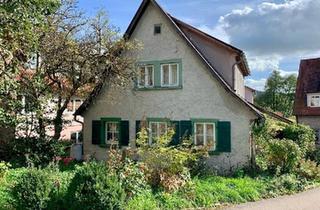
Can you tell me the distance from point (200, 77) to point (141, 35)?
13.3 ft

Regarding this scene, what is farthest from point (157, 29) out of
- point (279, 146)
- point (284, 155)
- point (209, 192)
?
point (209, 192)

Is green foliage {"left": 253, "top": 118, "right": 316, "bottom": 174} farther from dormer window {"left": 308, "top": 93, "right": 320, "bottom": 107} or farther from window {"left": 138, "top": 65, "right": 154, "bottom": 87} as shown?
dormer window {"left": 308, "top": 93, "right": 320, "bottom": 107}

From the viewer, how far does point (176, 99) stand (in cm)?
2102

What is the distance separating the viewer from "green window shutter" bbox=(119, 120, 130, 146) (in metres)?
22.4

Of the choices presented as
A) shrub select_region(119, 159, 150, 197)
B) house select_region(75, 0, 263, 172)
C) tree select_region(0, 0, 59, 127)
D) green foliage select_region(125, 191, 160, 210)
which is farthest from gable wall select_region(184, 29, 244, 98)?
green foliage select_region(125, 191, 160, 210)

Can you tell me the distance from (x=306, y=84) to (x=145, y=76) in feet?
62.0

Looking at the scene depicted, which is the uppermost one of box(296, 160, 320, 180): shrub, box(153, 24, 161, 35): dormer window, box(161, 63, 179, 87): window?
box(153, 24, 161, 35): dormer window

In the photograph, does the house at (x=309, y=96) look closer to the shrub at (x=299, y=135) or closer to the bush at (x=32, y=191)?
the shrub at (x=299, y=135)

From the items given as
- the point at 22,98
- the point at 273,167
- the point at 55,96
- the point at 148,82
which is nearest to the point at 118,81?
the point at 148,82

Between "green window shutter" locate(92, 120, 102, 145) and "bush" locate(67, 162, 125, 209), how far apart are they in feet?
42.0

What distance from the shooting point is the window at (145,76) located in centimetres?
2206

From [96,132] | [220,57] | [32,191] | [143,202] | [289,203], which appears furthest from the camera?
[96,132]

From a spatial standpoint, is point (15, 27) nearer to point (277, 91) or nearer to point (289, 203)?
point (289, 203)

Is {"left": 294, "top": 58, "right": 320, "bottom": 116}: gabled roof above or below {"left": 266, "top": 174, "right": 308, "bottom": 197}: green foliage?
above
